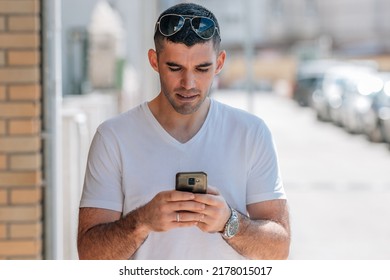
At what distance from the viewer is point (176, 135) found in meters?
2.15

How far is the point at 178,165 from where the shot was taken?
211cm

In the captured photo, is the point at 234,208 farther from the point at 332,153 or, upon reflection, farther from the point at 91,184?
the point at 332,153

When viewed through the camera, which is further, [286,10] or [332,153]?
[286,10]

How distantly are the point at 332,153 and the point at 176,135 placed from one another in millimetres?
16130

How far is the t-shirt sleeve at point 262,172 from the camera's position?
2.15 meters

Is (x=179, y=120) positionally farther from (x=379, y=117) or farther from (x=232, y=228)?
(x=379, y=117)

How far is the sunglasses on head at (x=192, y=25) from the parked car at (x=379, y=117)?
14.8 meters

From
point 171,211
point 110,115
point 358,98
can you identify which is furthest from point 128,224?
point 358,98

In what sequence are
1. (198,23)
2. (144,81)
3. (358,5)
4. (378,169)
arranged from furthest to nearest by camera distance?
(358,5)
(378,169)
(144,81)
(198,23)

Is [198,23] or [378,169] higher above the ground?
[198,23]

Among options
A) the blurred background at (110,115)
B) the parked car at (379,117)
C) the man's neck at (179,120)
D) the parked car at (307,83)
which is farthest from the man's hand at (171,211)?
the parked car at (307,83)

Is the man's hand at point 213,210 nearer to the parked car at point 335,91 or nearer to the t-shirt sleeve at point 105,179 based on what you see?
the t-shirt sleeve at point 105,179

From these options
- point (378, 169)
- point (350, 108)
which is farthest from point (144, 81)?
point (350, 108)

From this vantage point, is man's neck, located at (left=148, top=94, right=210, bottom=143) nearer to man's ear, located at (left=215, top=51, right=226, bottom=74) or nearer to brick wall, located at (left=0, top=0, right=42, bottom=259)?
man's ear, located at (left=215, top=51, right=226, bottom=74)
